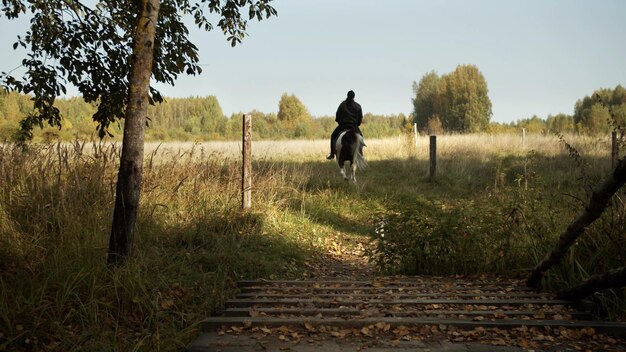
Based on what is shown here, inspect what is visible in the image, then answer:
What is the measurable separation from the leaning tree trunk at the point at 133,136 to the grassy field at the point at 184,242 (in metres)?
0.25

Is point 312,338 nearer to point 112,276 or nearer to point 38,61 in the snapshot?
point 112,276

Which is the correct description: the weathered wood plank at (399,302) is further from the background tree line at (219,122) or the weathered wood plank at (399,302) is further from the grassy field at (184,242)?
the background tree line at (219,122)

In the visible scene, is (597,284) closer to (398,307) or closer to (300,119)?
(398,307)

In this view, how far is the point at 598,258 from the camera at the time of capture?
4.73 m

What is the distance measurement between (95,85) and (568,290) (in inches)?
208

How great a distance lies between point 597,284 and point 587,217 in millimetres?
582

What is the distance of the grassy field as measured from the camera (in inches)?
148

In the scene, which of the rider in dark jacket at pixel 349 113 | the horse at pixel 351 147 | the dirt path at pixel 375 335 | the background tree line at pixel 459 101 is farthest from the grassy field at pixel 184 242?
the background tree line at pixel 459 101

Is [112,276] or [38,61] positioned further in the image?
[38,61]

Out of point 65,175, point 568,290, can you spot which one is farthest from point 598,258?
point 65,175

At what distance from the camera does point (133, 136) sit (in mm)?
4254

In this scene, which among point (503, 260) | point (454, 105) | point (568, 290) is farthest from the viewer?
point (454, 105)

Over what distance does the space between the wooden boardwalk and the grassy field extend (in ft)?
1.21

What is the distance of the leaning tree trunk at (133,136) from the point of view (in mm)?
4262
